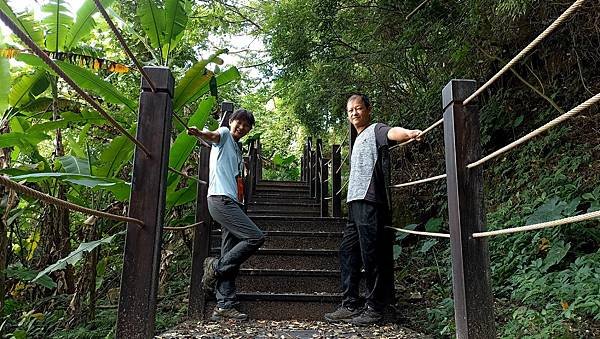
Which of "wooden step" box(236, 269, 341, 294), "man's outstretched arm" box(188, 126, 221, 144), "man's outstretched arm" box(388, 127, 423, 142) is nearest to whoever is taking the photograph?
"man's outstretched arm" box(388, 127, 423, 142)

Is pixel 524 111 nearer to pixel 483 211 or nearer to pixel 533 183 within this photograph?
pixel 533 183

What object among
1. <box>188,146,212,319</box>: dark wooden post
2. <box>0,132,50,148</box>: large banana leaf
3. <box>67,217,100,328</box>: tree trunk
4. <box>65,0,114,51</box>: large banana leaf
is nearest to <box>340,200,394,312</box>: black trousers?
<box>188,146,212,319</box>: dark wooden post

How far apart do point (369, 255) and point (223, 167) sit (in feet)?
3.23

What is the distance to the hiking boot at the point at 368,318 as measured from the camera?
243 centimetres

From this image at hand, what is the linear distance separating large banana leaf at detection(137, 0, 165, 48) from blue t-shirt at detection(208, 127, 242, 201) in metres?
1.15

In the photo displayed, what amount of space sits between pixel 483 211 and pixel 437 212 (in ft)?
9.08

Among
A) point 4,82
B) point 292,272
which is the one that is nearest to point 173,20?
point 4,82

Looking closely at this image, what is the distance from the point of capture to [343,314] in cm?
252

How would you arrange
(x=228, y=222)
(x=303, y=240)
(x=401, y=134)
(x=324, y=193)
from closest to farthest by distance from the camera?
(x=401, y=134) < (x=228, y=222) < (x=303, y=240) < (x=324, y=193)

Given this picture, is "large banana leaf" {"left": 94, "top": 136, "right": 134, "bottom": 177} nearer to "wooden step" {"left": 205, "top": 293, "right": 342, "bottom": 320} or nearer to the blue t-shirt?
the blue t-shirt

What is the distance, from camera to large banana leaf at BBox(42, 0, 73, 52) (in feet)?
10.00

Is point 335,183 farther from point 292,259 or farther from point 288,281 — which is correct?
point 288,281

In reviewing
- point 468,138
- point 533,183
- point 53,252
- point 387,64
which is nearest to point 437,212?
point 533,183

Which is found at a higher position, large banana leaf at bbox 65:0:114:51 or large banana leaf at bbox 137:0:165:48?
large banana leaf at bbox 137:0:165:48
